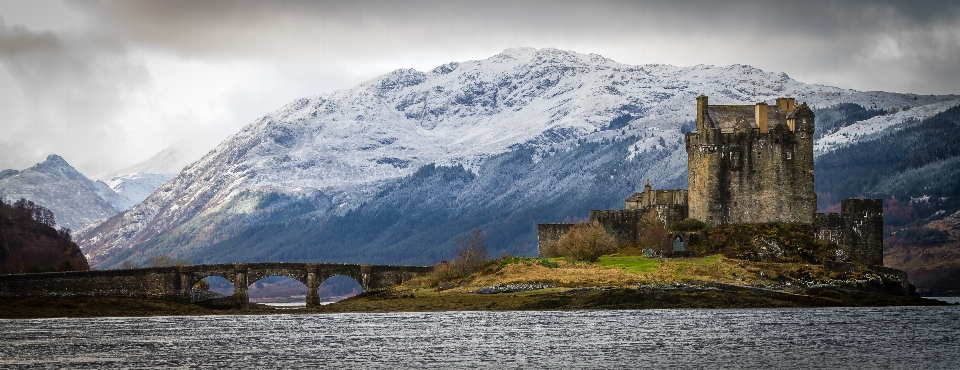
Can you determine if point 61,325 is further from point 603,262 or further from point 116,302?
point 603,262

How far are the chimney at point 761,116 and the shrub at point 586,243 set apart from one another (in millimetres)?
16951

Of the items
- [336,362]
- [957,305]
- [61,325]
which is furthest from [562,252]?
[336,362]

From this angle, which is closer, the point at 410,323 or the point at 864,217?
the point at 410,323

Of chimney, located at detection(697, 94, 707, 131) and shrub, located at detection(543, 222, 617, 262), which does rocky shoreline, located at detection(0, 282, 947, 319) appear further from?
chimney, located at detection(697, 94, 707, 131)

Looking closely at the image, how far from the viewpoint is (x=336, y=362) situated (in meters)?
84.7

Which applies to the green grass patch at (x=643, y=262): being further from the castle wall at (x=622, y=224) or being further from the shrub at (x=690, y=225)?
the castle wall at (x=622, y=224)

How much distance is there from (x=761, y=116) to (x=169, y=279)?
218 feet

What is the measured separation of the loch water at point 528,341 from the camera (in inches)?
3285

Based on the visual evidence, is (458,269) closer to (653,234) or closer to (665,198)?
(653,234)

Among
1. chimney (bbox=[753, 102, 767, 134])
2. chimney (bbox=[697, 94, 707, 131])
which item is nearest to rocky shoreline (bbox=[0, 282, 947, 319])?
chimney (bbox=[753, 102, 767, 134])

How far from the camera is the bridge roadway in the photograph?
156750mm

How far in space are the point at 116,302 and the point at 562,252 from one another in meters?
44.2

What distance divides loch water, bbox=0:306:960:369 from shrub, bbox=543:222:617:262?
1126cm

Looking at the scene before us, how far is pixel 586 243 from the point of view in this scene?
138m
